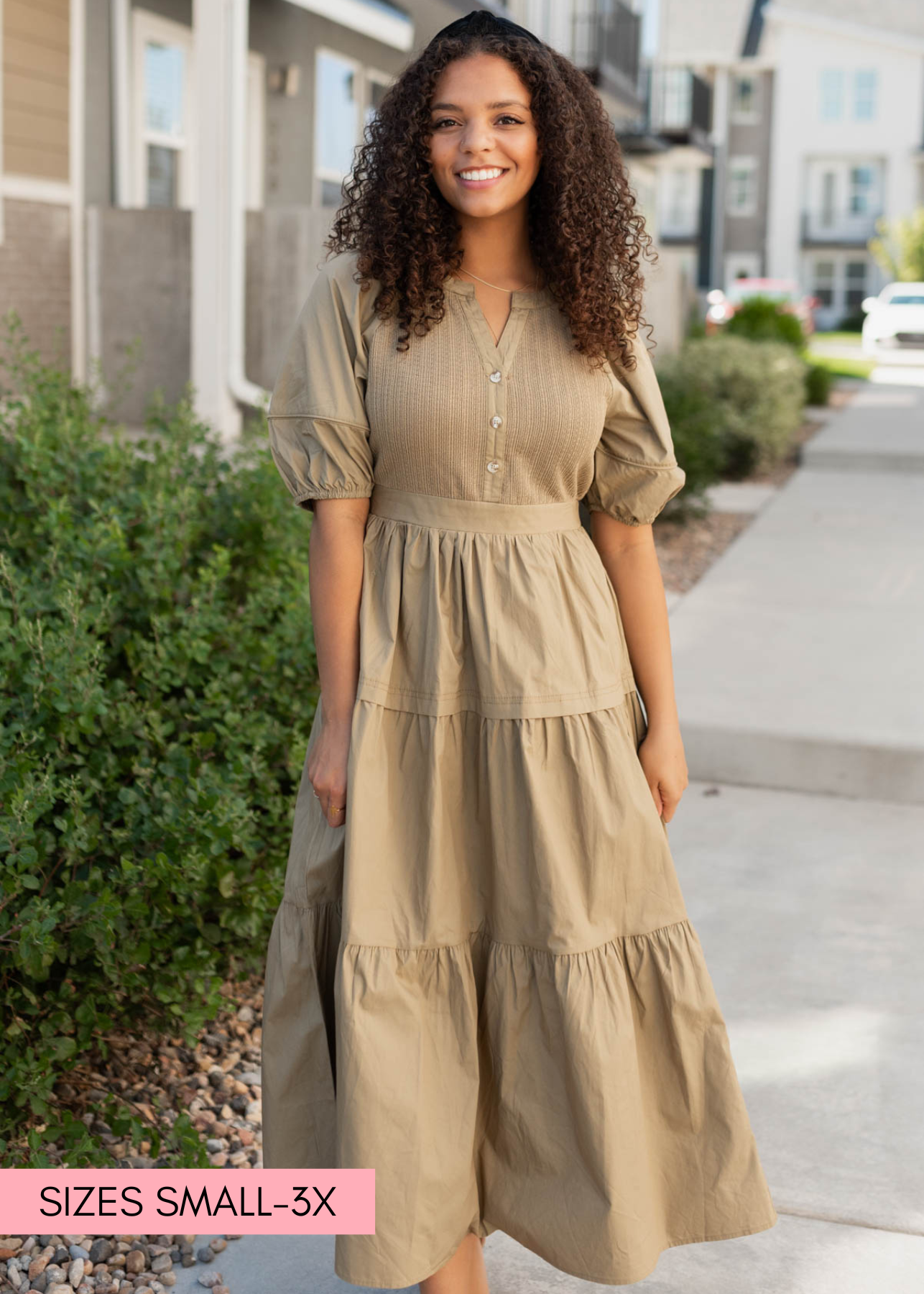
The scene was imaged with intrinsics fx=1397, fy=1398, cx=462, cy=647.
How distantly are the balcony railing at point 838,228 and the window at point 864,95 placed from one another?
2.89m

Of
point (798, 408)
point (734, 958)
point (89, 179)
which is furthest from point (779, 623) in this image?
point (798, 408)

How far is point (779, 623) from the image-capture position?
21.2 feet

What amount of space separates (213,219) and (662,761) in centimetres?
707

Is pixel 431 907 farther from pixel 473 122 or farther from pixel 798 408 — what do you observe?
pixel 798 408

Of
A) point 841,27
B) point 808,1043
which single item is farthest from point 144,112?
point 841,27

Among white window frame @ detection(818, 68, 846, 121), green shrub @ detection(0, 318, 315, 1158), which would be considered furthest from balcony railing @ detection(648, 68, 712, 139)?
white window frame @ detection(818, 68, 846, 121)

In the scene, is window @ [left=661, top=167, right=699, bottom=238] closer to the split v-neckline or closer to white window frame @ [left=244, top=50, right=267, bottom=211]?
white window frame @ [left=244, top=50, right=267, bottom=211]

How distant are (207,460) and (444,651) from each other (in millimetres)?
2227

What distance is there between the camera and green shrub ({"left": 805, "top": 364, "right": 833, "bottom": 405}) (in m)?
16.8

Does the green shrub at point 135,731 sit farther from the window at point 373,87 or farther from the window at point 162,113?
the window at point 373,87

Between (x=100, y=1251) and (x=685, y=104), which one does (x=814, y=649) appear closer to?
(x=100, y=1251)

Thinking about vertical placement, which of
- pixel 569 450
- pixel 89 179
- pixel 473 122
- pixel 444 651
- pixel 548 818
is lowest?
pixel 548 818

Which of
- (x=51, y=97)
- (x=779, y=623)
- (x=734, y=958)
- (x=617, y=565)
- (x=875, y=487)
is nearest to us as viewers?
(x=617, y=565)

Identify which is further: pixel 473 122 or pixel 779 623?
pixel 779 623
